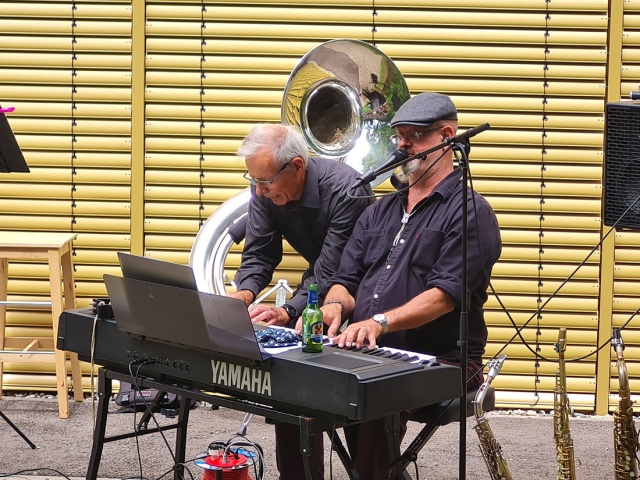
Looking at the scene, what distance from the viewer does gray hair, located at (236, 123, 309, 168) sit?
4359mm

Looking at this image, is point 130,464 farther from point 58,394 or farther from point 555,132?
point 555,132

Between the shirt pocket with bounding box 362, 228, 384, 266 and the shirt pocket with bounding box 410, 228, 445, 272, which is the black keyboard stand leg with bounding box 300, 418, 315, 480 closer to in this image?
the shirt pocket with bounding box 410, 228, 445, 272

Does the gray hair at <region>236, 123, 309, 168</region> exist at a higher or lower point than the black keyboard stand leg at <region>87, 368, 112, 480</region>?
higher

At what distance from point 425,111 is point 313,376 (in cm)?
141

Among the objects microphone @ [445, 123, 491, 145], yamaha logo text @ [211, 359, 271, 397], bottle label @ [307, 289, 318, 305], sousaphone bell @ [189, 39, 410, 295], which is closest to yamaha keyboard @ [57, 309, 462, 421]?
yamaha logo text @ [211, 359, 271, 397]

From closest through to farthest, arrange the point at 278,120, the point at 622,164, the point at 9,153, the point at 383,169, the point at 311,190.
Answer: the point at 383,169 < the point at 622,164 < the point at 311,190 < the point at 9,153 < the point at 278,120

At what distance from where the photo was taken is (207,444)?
5148mm

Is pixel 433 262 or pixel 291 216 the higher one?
pixel 291 216

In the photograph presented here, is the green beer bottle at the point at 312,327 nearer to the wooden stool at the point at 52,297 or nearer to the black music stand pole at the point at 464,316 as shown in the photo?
the black music stand pole at the point at 464,316

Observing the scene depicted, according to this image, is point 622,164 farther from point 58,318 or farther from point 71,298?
point 71,298

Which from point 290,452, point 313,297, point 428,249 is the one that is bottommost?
point 290,452

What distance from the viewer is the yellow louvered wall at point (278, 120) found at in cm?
588

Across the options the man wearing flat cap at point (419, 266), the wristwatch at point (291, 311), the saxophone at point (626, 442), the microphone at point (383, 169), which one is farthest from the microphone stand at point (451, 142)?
the saxophone at point (626, 442)

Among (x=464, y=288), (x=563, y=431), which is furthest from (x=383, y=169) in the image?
(x=563, y=431)
